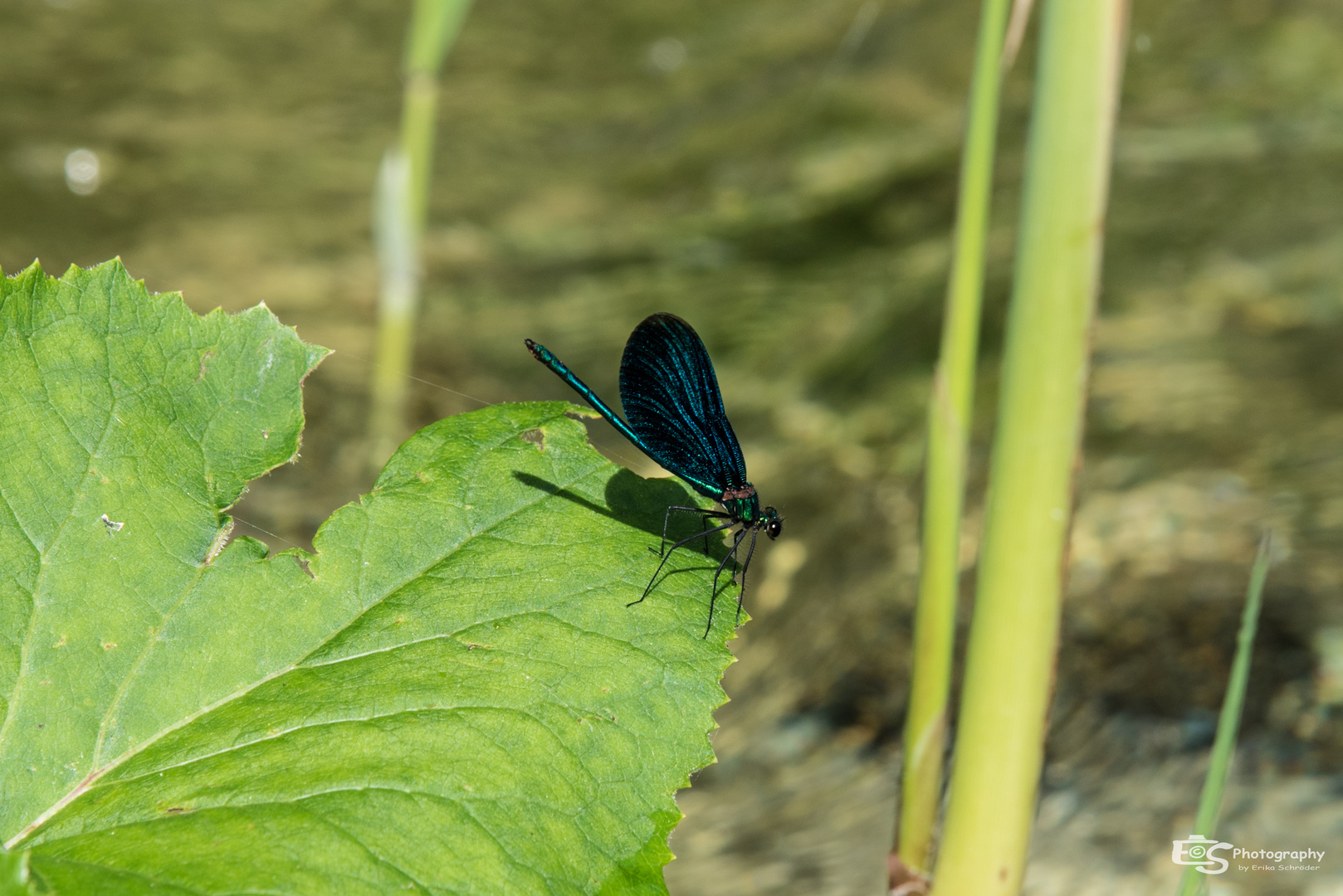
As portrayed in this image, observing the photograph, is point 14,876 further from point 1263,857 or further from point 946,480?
point 1263,857

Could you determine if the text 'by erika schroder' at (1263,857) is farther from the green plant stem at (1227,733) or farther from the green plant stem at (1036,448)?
the green plant stem at (1036,448)

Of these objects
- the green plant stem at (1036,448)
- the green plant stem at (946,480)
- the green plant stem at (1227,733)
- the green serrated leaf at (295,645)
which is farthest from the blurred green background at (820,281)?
the green serrated leaf at (295,645)

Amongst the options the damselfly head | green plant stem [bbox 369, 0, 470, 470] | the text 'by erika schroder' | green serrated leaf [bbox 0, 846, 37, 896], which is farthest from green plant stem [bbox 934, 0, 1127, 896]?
green plant stem [bbox 369, 0, 470, 470]

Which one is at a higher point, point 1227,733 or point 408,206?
point 408,206

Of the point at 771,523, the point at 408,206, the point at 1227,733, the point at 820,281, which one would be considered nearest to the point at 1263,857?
the point at 1227,733

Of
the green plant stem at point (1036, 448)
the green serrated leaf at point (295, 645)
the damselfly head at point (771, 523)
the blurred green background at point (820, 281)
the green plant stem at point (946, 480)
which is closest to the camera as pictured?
the green serrated leaf at point (295, 645)

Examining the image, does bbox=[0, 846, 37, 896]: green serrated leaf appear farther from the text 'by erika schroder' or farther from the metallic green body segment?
the text 'by erika schroder'
